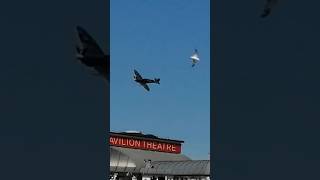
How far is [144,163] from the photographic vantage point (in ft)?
105
